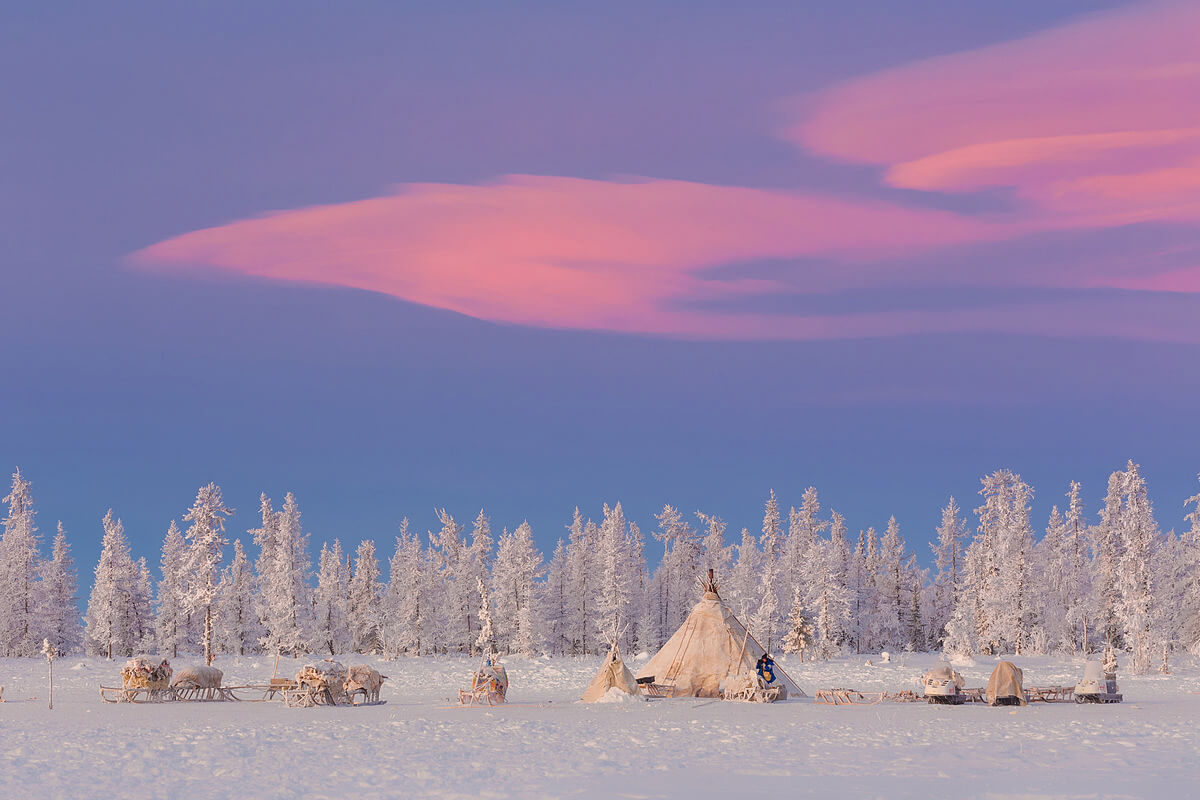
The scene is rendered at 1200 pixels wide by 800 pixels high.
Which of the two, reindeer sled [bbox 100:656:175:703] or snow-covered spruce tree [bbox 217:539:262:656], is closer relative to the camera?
reindeer sled [bbox 100:656:175:703]

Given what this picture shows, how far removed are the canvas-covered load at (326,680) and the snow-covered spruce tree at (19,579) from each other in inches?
1979

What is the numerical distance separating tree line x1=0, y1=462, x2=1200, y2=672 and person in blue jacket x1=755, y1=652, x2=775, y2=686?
34940 millimetres

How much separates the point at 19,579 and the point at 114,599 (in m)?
6.73

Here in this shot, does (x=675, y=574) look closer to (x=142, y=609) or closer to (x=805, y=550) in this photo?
(x=805, y=550)

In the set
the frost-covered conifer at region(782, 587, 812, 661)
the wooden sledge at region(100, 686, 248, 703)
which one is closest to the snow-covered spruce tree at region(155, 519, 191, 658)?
the wooden sledge at region(100, 686, 248, 703)

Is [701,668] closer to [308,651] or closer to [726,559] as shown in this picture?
[308,651]

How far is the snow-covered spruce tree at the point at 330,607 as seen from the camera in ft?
280

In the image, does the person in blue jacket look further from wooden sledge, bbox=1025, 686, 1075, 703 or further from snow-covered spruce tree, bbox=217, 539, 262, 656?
snow-covered spruce tree, bbox=217, 539, 262, 656

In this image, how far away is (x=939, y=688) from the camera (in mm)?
43656

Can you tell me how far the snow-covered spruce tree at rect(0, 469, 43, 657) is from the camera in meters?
83.5

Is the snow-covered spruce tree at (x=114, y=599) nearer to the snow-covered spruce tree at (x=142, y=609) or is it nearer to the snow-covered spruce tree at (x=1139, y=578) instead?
the snow-covered spruce tree at (x=142, y=609)

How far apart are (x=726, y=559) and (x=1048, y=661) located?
3446 centimetres

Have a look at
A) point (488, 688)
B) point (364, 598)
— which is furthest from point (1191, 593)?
point (364, 598)

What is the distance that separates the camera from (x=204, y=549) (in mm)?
72188
